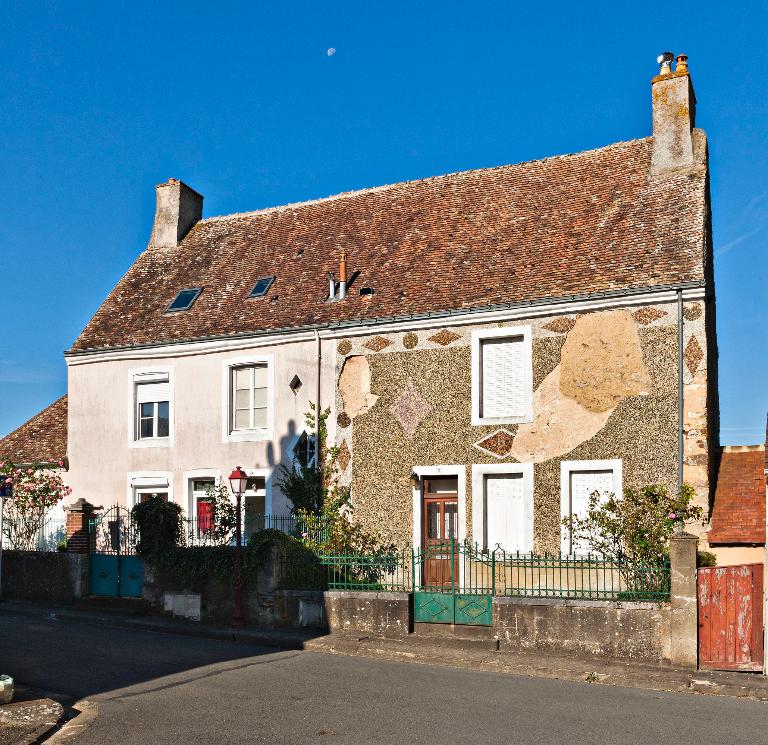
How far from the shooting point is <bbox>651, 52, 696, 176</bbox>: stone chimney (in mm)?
17969

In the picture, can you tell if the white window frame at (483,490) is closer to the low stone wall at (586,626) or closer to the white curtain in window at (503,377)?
the white curtain in window at (503,377)

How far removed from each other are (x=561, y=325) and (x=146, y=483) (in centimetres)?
998

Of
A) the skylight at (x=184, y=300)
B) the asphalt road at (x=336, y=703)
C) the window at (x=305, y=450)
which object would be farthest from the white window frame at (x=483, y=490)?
the skylight at (x=184, y=300)

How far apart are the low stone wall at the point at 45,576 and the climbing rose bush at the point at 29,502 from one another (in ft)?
4.64

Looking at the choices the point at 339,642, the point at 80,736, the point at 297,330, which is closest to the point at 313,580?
the point at 339,642

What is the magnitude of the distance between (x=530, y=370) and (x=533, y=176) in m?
5.67

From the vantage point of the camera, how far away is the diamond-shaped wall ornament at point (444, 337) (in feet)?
57.1

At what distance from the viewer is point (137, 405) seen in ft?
69.0

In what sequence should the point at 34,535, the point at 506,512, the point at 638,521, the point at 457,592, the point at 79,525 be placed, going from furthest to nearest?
1. the point at 34,535
2. the point at 79,525
3. the point at 506,512
4. the point at 638,521
5. the point at 457,592

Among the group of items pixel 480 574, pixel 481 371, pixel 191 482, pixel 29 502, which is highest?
pixel 481 371

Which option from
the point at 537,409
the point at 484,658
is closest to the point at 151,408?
the point at 537,409

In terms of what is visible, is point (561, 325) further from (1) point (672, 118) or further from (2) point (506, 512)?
(1) point (672, 118)

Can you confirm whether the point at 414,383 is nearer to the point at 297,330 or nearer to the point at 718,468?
the point at 297,330

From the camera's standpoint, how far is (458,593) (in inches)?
564
